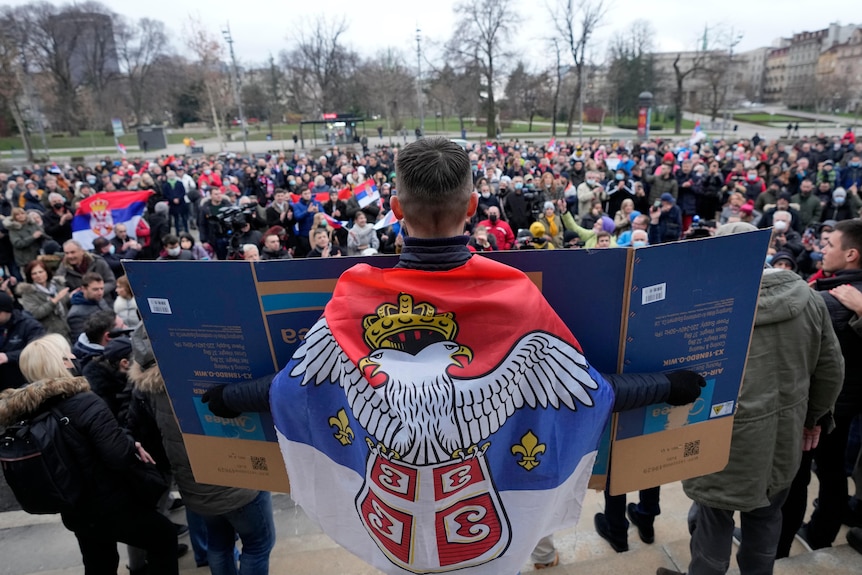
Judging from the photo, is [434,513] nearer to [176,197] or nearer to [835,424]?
[835,424]

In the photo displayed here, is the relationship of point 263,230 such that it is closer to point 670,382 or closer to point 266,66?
point 670,382

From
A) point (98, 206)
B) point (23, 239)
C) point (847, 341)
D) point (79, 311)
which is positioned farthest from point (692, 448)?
point (98, 206)

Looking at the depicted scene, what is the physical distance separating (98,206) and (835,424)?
35.4 feet

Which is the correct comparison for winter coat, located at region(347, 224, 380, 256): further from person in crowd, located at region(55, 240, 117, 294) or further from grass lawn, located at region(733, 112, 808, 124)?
grass lawn, located at region(733, 112, 808, 124)

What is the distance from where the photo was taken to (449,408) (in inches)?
57.0

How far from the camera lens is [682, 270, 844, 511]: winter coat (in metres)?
2.25

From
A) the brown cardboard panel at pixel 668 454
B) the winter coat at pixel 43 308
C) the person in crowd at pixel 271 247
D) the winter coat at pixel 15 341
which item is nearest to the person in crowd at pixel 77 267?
the winter coat at pixel 43 308

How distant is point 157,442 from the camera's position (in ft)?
9.69

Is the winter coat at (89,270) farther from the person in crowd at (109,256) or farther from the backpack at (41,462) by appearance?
the backpack at (41,462)

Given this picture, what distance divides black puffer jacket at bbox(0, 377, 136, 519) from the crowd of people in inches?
1.7

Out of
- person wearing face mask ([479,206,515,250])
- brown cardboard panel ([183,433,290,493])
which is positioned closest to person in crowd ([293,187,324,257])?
person wearing face mask ([479,206,515,250])

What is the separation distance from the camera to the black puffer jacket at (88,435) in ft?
8.16

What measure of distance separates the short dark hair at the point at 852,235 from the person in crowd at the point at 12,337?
6.12m

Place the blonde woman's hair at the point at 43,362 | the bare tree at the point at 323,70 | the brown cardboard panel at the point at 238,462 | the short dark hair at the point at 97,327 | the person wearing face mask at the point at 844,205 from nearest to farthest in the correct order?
1. the brown cardboard panel at the point at 238,462
2. the blonde woman's hair at the point at 43,362
3. the short dark hair at the point at 97,327
4. the person wearing face mask at the point at 844,205
5. the bare tree at the point at 323,70
